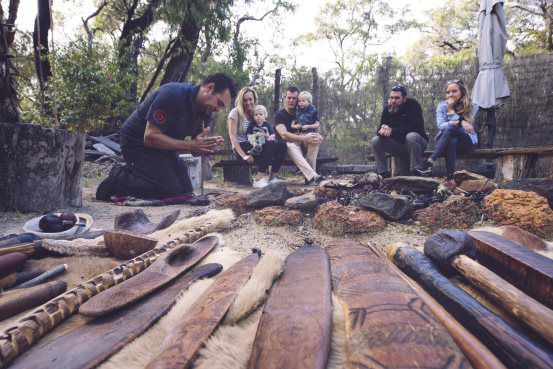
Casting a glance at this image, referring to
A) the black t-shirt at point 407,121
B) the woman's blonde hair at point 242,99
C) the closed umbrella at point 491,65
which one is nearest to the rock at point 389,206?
the black t-shirt at point 407,121

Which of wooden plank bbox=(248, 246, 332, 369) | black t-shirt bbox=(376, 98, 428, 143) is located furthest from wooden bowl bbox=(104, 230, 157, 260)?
black t-shirt bbox=(376, 98, 428, 143)

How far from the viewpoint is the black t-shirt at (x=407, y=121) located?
4.32 m

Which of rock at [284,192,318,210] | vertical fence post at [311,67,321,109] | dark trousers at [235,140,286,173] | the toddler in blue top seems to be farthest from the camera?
vertical fence post at [311,67,321,109]

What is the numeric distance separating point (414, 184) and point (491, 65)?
3.52 metres

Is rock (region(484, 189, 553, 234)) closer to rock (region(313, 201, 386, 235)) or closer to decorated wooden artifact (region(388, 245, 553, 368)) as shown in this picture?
rock (region(313, 201, 386, 235))

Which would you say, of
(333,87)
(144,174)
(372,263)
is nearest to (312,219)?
(372,263)

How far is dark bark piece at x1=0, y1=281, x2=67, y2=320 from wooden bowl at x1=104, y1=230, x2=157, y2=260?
45cm

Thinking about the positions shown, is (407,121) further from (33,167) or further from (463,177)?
(33,167)

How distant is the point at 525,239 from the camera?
5.26 feet

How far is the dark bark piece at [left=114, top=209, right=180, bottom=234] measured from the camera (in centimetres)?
211

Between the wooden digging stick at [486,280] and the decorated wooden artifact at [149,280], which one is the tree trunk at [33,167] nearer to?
the decorated wooden artifact at [149,280]

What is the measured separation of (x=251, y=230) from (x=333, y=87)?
5.89 meters

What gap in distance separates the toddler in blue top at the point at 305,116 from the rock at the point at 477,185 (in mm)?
2565

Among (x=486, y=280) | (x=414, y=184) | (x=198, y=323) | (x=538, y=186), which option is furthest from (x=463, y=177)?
(x=198, y=323)
